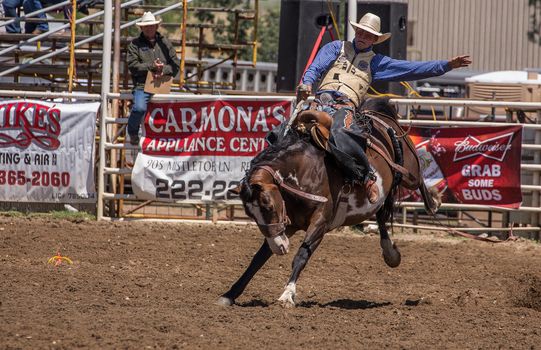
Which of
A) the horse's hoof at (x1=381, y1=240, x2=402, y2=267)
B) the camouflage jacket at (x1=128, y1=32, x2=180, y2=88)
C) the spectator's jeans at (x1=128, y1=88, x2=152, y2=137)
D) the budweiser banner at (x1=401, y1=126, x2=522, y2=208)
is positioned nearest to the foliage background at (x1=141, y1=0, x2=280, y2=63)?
the camouflage jacket at (x1=128, y1=32, x2=180, y2=88)

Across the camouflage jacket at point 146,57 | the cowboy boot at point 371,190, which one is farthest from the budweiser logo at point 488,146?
the cowboy boot at point 371,190

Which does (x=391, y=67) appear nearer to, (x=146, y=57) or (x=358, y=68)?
(x=358, y=68)

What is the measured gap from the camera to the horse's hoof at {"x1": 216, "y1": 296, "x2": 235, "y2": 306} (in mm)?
7089

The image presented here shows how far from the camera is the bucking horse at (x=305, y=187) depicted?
671cm

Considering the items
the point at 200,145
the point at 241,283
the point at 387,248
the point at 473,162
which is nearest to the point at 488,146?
the point at 473,162

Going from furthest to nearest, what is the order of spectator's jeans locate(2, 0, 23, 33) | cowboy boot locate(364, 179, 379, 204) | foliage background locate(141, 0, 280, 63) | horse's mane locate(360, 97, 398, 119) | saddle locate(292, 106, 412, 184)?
foliage background locate(141, 0, 280, 63) < spectator's jeans locate(2, 0, 23, 33) < horse's mane locate(360, 97, 398, 119) < cowboy boot locate(364, 179, 379, 204) < saddle locate(292, 106, 412, 184)

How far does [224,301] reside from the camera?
23.3 feet

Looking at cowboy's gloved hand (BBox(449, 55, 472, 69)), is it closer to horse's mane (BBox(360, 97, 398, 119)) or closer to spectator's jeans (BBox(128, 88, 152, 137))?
horse's mane (BBox(360, 97, 398, 119))

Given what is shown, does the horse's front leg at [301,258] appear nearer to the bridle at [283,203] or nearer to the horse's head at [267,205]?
the bridle at [283,203]

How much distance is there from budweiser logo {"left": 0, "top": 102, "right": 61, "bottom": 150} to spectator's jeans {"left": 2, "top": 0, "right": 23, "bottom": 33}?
13.8 feet

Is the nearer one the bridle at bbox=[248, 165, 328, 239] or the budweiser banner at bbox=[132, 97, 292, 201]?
the bridle at bbox=[248, 165, 328, 239]

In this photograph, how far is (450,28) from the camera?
32.1 meters

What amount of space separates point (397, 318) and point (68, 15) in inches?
405

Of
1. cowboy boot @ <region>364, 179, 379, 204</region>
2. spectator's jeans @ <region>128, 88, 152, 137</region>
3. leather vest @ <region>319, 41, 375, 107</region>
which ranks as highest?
leather vest @ <region>319, 41, 375, 107</region>
